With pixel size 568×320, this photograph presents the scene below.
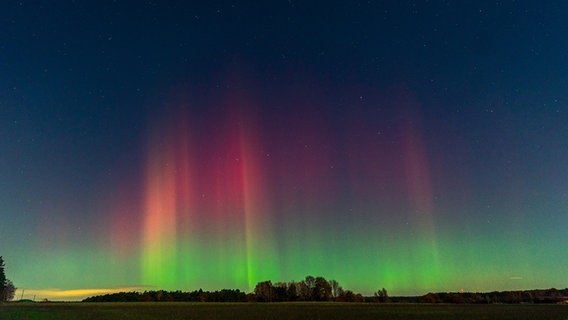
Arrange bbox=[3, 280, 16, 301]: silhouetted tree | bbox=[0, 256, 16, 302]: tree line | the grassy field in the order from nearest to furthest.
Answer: the grassy field → bbox=[0, 256, 16, 302]: tree line → bbox=[3, 280, 16, 301]: silhouetted tree

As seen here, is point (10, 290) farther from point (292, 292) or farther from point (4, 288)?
point (292, 292)

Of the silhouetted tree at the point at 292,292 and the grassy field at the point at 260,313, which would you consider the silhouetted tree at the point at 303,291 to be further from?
the grassy field at the point at 260,313

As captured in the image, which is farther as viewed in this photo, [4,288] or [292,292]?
[292,292]

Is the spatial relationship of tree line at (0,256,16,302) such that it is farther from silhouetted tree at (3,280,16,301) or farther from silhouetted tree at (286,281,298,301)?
silhouetted tree at (286,281,298,301)

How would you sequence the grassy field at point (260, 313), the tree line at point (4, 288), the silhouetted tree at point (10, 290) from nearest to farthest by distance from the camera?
the grassy field at point (260, 313), the tree line at point (4, 288), the silhouetted tree at point (10, 290)

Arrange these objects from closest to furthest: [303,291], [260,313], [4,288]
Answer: [260,313] < [4,288] < [303,291]

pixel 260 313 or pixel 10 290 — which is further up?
pixel 10 290

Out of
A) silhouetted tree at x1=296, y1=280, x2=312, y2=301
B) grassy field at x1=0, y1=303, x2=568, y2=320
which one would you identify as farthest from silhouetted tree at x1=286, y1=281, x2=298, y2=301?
grassy field at x1=0, y1=303, x2=568, y2=320

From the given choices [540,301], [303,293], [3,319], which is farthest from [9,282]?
[540,301]

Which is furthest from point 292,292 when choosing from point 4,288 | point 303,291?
point 4,288

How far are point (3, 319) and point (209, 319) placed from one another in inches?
941

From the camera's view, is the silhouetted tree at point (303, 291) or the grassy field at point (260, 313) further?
the silhouetted tree at point (303, 291)

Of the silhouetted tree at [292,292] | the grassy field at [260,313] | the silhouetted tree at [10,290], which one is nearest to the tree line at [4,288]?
the silhouetted tree at [10,290]

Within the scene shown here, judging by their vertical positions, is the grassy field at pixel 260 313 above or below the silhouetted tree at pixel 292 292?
below
